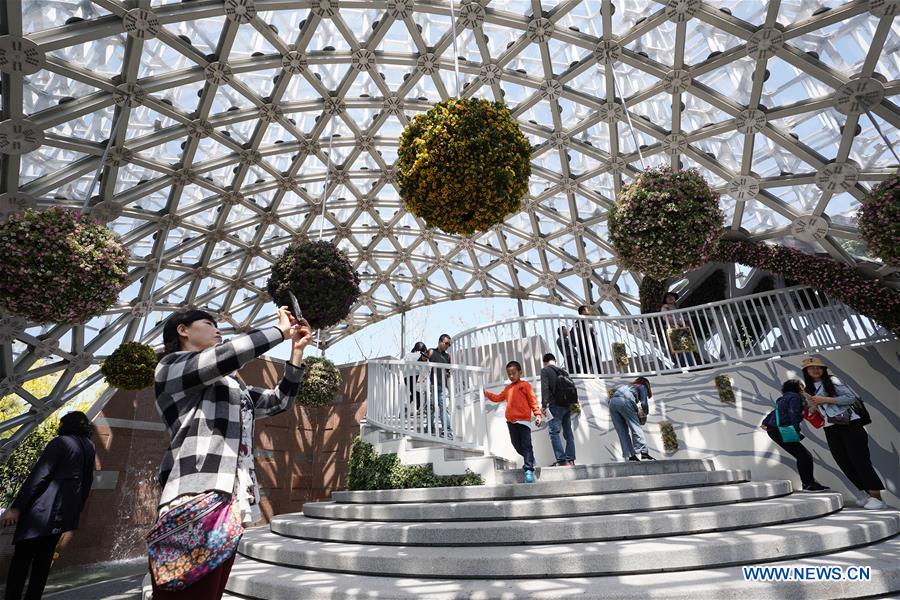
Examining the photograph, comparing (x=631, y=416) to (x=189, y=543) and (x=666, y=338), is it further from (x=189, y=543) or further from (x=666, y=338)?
(x=189, y=543)

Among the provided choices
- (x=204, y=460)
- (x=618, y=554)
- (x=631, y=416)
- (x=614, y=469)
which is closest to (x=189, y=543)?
(x=204, y=460)

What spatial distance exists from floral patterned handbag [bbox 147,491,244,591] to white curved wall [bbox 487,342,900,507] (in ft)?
28.4

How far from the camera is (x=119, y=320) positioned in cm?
1697

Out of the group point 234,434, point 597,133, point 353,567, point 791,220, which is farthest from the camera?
point 597,133

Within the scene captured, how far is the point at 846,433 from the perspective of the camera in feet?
23.3

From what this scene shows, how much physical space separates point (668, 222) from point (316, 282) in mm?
6231

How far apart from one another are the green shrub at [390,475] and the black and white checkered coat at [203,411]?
6.68m

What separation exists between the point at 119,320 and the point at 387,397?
1276 centimetres

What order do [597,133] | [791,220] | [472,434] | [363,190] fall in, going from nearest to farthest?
[472,434]
[791,220]
[597,133]
[363,190]

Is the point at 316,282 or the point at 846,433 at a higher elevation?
the point at 316,282

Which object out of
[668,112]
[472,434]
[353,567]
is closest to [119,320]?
[472,434]

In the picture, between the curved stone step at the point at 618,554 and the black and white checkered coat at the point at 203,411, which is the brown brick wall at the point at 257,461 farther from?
the black and white checkered coat at the point at 203,411

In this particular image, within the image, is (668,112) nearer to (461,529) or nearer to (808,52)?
(808,52)


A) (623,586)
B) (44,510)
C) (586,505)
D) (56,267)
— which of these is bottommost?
(623,586)
